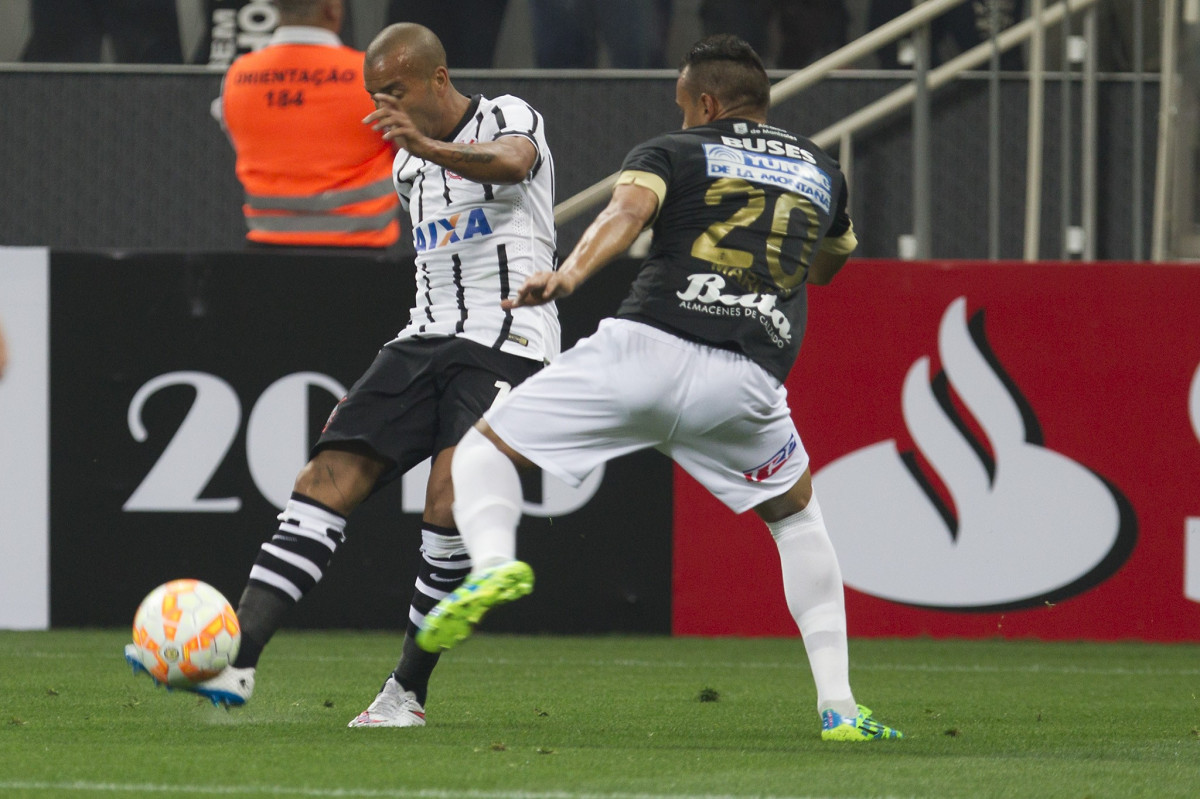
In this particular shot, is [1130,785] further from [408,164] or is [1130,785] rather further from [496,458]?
[408,164]

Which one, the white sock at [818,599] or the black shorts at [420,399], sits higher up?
the black shorts at [420,399]

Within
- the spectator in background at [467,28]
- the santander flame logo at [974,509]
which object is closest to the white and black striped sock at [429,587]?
the santander flame logo at [974,509]

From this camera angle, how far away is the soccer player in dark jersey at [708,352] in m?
4.18

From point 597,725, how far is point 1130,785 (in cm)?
152

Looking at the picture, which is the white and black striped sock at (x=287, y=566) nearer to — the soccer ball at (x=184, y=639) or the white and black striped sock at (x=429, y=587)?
the soccer ball at (x=184, y=639)

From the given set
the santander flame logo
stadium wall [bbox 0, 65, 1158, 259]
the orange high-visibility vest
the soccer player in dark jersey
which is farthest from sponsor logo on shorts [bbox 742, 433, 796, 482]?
stadium wall [bbox 0, 65, 1158, 259]

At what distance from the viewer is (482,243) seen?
4902 mm

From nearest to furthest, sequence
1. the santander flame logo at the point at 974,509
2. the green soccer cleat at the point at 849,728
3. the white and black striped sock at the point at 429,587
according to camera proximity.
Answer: the green soccer cleat at the point at 849,728 < the white and black striped sock at the point at 429,587 < the santander flame logo at the point at 974,509

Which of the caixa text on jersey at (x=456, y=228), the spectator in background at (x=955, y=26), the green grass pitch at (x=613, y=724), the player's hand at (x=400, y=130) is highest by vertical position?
the spectator in background at (x=955, y=26)

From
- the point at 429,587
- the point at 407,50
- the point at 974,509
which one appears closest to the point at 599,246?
the point at 407,50

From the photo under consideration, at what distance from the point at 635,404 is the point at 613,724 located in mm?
1135

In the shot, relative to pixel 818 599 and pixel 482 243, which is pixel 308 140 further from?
pixel 818 599

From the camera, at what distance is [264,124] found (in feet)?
24.2

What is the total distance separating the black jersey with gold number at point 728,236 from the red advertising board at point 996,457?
3042 mm
